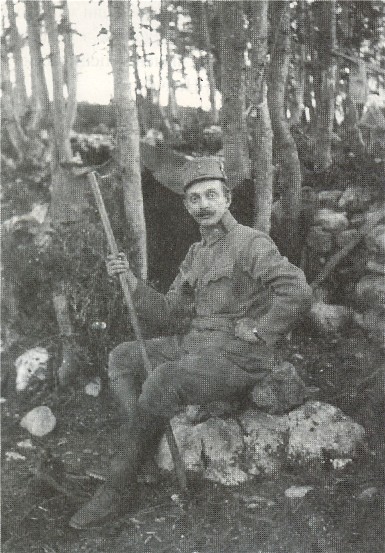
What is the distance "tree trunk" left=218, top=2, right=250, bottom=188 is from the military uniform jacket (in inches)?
62.2

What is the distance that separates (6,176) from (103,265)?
14.4ft

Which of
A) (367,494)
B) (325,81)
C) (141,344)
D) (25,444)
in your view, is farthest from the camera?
(325,81)

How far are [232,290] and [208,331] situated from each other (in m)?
0.29

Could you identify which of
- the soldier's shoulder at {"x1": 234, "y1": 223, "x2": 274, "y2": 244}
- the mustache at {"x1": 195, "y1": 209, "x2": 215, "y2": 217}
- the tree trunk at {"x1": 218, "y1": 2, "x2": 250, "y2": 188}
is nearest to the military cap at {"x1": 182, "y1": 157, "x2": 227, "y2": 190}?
the mustache at {"x1": 195, "y1": 209, "x2": 215, "y2": 217}

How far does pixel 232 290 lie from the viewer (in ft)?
10.6

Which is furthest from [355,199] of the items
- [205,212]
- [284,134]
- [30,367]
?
[30,367]

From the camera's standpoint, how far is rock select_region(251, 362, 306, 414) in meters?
3.34

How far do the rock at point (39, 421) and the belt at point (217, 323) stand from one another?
1420 millimetres

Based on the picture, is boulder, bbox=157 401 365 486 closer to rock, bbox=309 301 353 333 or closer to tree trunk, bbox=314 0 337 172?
rock, bbox=309 301 353 333

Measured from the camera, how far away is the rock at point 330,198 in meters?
5.25

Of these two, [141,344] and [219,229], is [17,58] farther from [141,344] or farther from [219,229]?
[141,344]

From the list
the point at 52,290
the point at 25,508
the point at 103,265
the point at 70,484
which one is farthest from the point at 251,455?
the point at 52,290

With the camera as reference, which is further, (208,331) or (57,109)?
(57,109)

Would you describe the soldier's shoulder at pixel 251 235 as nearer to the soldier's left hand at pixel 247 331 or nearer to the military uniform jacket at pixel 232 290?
the military uniform jacket at pixel 232 290
